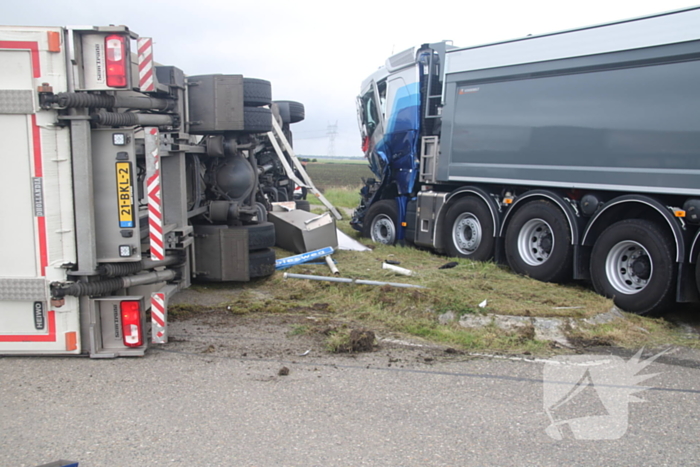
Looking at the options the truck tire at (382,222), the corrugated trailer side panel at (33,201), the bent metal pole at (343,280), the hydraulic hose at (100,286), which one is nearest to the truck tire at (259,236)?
the bent metal pole at (343,280)

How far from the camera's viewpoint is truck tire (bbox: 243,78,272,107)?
8.10 meters

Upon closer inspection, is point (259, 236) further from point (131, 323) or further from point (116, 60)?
point (116, 60)

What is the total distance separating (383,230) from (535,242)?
391 centimetres

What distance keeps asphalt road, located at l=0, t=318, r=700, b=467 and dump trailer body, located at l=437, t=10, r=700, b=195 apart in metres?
2.48

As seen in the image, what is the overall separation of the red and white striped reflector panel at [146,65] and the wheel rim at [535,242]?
5.16 metres

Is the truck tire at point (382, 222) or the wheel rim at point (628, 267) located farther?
the truck tire at point (382, 222)

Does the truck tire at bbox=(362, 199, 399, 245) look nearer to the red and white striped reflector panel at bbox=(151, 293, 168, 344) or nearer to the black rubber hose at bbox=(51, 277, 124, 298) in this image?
the red and white striped reflector panel at bbox=(151, 293, 168, 344)

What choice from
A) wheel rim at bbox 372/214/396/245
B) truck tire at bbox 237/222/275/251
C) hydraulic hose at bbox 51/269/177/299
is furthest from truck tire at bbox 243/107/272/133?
wheel rim at bbox 372/214/396/245

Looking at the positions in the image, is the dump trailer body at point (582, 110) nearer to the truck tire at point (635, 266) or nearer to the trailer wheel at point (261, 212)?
the truck tire at point (635, 266)

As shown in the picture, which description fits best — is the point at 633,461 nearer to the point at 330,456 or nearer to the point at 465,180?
the point at 330,456

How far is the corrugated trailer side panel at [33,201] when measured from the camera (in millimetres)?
4992

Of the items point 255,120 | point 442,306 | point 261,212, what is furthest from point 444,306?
point 261,212

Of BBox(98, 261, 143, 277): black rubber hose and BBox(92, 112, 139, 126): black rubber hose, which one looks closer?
BBox(92, 112, 139, 126): black rubber hose

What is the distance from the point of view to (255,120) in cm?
812
